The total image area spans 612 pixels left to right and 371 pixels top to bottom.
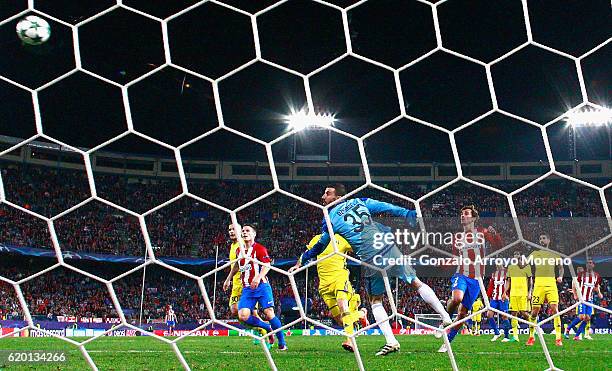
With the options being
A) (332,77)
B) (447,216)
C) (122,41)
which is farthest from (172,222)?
(447,216)

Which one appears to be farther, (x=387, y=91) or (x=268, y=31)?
(x=387, y=91)

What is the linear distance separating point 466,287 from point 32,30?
3318 mm

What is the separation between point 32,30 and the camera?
337 cm

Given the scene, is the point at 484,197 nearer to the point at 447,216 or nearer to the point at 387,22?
the point at 447,216

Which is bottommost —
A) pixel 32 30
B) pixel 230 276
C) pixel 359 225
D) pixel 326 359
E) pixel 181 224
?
pixel 326 359

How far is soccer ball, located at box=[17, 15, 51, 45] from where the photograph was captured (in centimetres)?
331

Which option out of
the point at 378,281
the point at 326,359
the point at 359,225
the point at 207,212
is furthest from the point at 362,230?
the point at 207,212

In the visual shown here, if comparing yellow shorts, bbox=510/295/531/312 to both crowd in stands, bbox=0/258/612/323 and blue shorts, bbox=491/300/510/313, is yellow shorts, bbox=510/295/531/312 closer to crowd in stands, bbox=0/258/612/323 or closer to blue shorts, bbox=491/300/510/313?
blue shorts, bbox=491/300/510/313

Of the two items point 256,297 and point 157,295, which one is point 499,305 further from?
point 157,295

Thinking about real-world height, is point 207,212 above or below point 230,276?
above

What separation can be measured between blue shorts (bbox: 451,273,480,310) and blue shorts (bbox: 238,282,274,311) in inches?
57.8

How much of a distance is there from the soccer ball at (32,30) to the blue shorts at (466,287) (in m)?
3.16

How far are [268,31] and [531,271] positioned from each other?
5.01 metres

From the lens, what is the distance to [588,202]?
12.1 metres
